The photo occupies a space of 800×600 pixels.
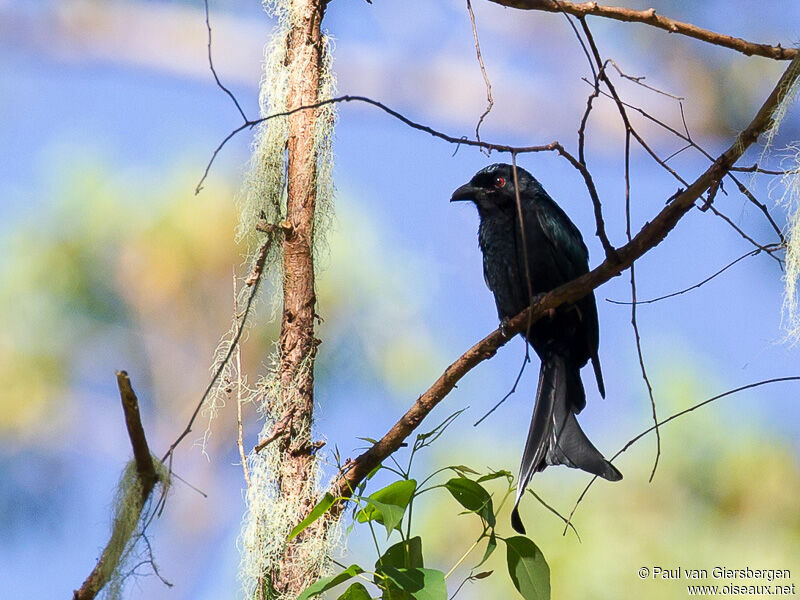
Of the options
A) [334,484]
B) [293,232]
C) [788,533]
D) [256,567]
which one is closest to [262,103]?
[293,232]

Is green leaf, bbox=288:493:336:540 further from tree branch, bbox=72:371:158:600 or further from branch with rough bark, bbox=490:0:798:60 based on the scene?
branch with rough bark, bbox=490:0:798:60

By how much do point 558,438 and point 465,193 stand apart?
52.9 inches

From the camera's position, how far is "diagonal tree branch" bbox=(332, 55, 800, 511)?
250 cm

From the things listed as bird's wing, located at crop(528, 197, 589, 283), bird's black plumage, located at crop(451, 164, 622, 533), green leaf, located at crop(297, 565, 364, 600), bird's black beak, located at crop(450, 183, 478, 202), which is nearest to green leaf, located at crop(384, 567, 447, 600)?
green leaf, located at crop(297, 565, 364, 600)

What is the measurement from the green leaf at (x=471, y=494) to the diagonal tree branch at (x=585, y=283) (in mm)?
353

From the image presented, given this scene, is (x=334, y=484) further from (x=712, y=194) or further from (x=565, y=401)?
(x=712, y=194)

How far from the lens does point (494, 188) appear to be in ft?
13.6

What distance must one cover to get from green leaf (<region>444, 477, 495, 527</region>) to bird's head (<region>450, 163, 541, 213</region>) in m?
1.74

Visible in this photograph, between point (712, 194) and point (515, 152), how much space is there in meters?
0.71

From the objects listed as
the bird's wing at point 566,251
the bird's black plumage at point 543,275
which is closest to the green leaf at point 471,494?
the bird's black plumage at point 543,275

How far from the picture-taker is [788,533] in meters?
4.17

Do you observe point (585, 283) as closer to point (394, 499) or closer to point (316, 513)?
point (394, 499)

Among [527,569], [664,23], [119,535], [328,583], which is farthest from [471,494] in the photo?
[664,23]

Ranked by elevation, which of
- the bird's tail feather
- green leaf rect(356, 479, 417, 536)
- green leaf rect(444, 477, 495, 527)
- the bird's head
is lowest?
green leaf rect(356, 479, 417, 536)
